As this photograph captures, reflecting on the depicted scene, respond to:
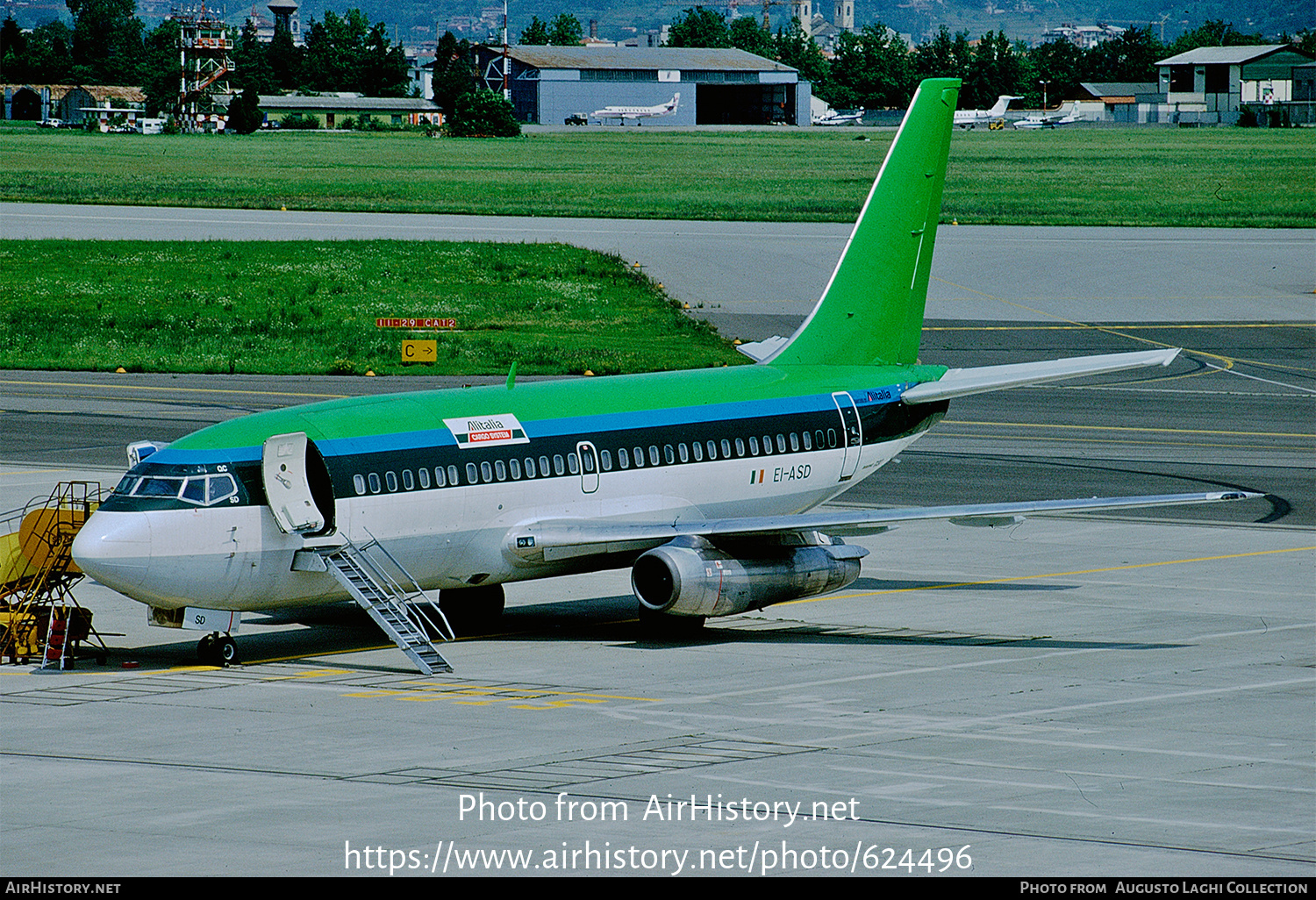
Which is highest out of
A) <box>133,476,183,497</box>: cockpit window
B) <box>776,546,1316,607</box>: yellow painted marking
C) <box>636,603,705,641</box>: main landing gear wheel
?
<box>133,476,183,497</box>: cockpit window

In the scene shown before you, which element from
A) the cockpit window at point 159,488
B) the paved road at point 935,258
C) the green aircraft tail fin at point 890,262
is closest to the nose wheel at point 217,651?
the cockpit window at point 159,488

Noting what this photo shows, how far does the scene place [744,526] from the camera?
33312 mm

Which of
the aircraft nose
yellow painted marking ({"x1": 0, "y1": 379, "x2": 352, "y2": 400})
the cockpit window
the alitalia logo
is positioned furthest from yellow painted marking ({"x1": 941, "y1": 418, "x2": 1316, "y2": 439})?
the aircraft nose

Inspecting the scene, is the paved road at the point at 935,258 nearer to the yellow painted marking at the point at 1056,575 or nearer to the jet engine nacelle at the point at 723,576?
the yellow painted marking at the point at 1056,575

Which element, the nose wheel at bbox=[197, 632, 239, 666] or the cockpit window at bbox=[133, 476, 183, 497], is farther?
the nose wheel at bbox=[197, 632, 239, 666]

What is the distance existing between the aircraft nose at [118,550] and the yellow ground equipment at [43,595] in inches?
83.0

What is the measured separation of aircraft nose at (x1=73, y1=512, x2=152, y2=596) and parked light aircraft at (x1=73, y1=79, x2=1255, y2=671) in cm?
4

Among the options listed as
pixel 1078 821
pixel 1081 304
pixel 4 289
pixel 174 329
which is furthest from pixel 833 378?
pixel 4 289

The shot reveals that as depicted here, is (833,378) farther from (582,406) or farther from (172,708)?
(172,708)

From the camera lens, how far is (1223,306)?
304ft

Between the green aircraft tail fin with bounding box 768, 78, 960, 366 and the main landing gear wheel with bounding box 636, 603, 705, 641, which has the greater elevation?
the green aircraft tail fin with bounding box 768, 78, 960, 366

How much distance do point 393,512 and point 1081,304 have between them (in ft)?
219

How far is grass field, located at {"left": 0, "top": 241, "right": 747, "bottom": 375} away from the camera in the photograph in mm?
74562

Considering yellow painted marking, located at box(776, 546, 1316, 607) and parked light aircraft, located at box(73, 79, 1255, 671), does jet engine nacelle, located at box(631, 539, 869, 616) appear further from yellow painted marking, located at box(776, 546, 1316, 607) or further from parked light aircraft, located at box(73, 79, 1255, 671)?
yellow painted marking, located at box(776, 546, 1316, 607)
